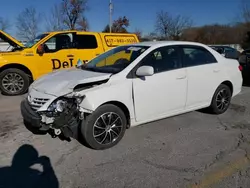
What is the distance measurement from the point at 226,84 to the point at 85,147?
3.30m

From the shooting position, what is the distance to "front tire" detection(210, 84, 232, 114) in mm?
5148

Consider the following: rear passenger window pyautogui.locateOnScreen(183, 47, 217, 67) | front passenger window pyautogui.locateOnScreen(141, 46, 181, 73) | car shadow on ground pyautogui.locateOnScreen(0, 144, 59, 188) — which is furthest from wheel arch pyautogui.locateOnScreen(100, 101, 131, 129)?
rear passenger window pyautogui.locateOnScreen(183, 47, 217, 67)

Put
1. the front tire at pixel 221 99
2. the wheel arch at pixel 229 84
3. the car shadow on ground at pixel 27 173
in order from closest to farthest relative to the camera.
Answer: the car shadow on ground at pixel 27 173
the front tire at pixel 221 99
the wheel arch at pixel 229 84

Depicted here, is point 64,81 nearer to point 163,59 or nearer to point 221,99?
point 163,59

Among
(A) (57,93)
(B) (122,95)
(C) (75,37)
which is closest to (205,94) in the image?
(B) (122,95)

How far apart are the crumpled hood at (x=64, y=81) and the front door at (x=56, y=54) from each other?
3538 mm

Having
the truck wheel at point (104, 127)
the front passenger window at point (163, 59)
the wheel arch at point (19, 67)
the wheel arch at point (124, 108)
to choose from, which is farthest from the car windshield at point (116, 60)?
the wheel arch at point (19, 67)

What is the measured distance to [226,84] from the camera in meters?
5.31

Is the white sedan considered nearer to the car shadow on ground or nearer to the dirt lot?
the dirt lot

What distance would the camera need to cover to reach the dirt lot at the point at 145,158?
116 inches

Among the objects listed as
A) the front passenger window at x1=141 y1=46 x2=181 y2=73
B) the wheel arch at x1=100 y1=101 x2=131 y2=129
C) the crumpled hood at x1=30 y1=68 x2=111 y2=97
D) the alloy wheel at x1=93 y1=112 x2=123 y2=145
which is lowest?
the alloy wheel at x1=93 y1=112 x2=123 y2=145

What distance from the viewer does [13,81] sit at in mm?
7266

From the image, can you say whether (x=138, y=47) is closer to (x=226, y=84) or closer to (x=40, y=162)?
(x=226, y=84)

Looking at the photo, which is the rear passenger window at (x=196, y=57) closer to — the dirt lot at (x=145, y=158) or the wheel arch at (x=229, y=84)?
the wheel arch at (x=229, y=84)
